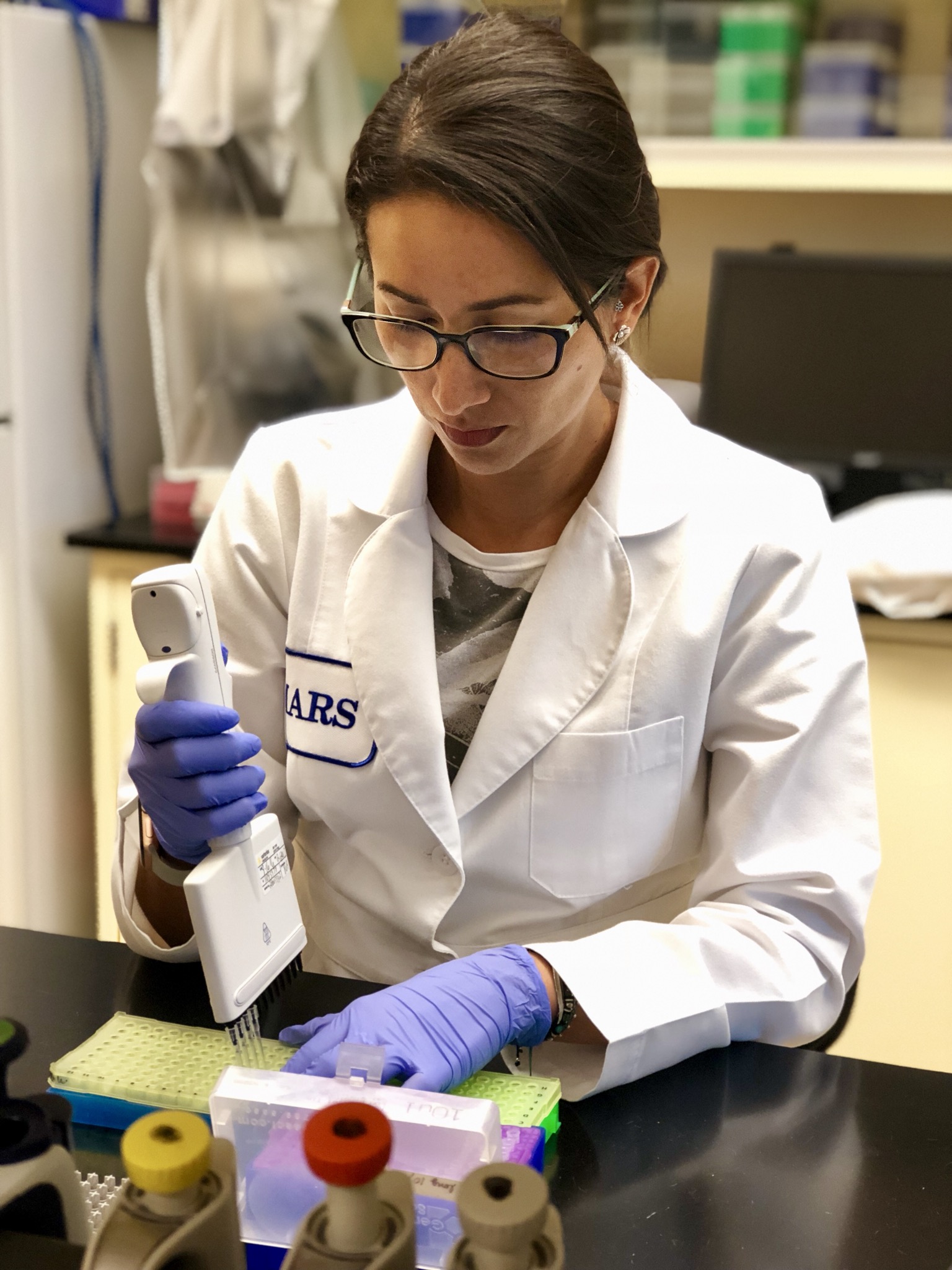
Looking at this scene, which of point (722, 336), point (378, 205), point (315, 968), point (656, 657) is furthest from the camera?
point (722, 336)

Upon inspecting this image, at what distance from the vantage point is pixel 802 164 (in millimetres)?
2139

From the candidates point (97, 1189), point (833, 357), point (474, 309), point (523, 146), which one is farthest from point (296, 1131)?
point (833, 357)

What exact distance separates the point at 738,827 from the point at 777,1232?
1.32ft

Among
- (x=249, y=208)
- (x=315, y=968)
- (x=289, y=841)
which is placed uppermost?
(x=249, y=208)

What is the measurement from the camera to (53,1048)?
0.94 meters

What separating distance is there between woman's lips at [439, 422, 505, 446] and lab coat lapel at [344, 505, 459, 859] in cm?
16

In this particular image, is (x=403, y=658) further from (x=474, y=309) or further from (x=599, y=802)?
(x=474, y=309)

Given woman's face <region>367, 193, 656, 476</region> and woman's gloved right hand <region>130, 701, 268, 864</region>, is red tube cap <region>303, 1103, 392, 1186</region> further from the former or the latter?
woman's face <region>367, 193, 656, 476</region>

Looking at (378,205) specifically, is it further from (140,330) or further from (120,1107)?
(140,330)

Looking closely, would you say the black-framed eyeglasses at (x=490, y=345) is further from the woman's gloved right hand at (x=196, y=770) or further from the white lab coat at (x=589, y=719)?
the woman's gloved right hand at (x=196, y=770)

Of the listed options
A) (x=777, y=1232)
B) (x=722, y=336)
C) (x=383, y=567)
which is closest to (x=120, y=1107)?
(x=777, y=1232)

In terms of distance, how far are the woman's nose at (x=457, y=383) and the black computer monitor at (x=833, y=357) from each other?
134 cm

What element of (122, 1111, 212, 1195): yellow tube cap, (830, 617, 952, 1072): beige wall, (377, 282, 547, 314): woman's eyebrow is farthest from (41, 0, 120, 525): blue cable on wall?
(122, 1111, 212, 1195): yellow tube cap

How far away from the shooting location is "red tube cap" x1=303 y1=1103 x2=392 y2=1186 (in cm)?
53
